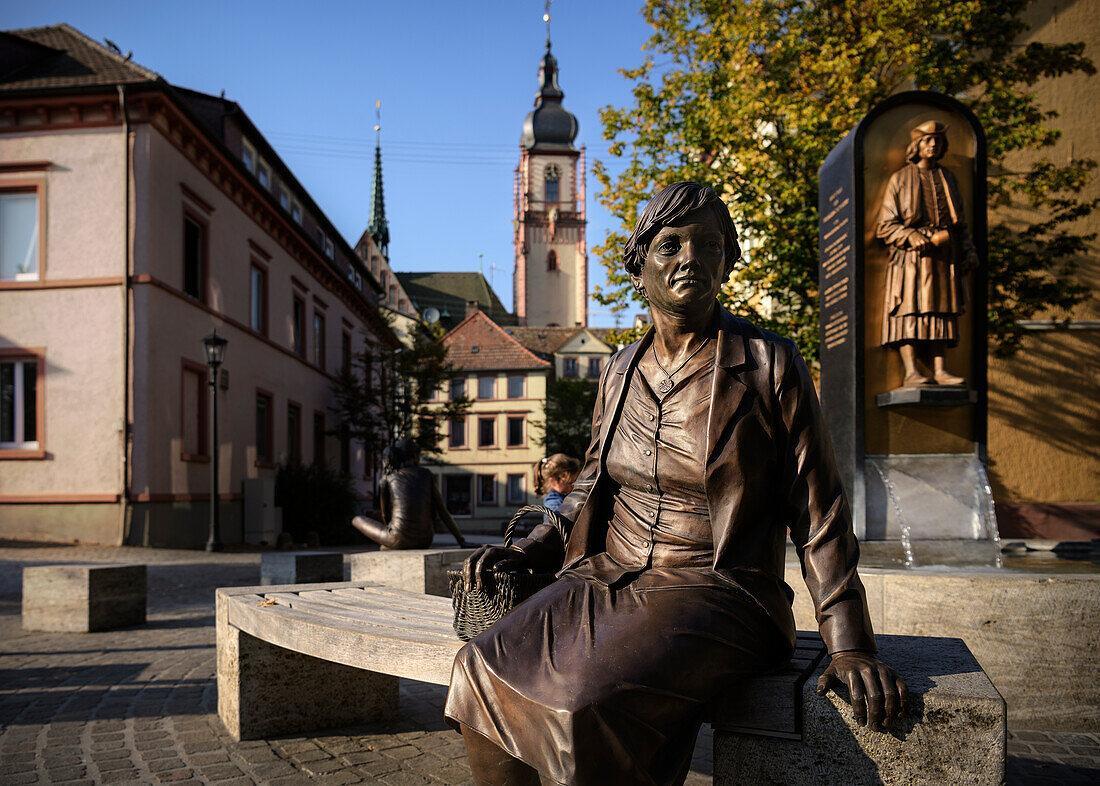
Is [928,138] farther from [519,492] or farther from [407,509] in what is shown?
[519,492]

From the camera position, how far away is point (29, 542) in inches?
622

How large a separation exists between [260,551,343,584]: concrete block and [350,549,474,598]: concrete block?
6.56ft

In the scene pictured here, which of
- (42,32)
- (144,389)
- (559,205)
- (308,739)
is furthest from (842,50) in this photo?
(559,205)

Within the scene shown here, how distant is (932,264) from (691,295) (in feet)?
16.1

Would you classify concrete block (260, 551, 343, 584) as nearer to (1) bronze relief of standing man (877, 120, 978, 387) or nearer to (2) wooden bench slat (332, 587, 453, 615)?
(2) wooden bench slat (332, 587, 453, 615)

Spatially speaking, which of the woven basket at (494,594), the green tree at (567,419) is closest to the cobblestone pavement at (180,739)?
the woven basket at (494,594)

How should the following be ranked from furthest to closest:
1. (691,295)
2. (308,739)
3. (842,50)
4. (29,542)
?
(29,542)
(842,50)
(308,739)
(691,295)

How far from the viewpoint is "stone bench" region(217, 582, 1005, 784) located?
6.20 feet

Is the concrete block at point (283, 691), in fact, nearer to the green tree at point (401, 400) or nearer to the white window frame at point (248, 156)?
the white window frame at point (248, 156)

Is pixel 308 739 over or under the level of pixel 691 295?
under

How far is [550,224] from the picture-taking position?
94.7 metres

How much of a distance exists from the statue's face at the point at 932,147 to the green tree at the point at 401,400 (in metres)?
26.6

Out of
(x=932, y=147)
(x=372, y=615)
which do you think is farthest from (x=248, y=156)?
(x=372, y=615)

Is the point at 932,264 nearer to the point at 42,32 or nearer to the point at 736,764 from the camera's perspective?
the point at 736,764
